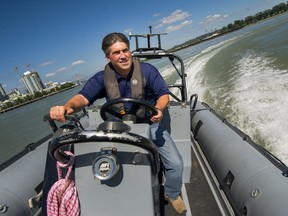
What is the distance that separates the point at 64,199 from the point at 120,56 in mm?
969

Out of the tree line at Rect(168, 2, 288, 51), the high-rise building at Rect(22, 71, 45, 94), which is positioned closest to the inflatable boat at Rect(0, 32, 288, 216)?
the tree line at Rect(168, 2, 288, 51)

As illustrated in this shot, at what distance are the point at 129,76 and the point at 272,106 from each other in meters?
3.23

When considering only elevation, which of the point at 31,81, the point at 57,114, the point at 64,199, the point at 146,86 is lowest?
the point at 31,81

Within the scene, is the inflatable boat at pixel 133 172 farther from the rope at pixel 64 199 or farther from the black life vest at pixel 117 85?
the black life vest at pixel 117 85

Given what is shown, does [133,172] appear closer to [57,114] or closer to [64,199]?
[64,199]

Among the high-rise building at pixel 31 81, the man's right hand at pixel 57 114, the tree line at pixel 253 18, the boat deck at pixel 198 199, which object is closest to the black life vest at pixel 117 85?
the man's right hand at pixel 57 114

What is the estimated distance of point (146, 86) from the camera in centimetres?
188

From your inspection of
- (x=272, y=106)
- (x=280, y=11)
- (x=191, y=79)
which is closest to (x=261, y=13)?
(x=280, y=11)

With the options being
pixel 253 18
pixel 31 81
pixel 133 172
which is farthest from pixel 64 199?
pixel 31 81

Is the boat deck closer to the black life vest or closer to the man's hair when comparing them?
the black life vest

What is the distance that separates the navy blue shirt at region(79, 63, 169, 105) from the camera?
1857mm

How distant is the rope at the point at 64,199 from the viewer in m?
1.19

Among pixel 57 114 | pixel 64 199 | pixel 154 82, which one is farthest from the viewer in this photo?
pixel 154 82

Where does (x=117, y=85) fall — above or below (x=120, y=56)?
below
